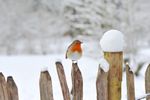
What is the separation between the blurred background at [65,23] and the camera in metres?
10.4

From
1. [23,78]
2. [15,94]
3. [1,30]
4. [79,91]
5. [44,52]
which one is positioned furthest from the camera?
[44,52]

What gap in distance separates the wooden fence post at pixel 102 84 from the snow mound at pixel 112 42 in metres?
0.18

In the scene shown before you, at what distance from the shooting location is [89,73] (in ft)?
29.5

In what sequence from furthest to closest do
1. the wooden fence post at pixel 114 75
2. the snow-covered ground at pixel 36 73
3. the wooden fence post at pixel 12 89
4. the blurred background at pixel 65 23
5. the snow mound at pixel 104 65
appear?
the blurred background at pixel 65 23
the snow-covered ground at pixel 36 73
the wooden fence post at pixel 114 75
the snow mound at pixel 104 65
the wooden fence post at pixel 12 89

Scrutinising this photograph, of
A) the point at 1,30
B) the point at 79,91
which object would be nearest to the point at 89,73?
the point at 79,91

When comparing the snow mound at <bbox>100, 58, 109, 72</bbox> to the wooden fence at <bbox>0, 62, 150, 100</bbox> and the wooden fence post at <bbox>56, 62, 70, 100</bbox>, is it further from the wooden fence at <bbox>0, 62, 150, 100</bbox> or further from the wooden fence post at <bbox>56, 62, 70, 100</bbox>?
the wooden fence post at <bbox>56, 62, 70, 100</bbox>

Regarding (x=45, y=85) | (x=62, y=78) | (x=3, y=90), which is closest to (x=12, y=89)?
(x=3, y=90)

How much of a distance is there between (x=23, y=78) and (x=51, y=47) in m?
11.4

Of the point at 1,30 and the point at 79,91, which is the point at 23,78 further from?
the point at 1,30

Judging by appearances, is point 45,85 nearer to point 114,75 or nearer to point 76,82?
point 76,82

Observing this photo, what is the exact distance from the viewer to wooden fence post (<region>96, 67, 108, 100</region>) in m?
1.89

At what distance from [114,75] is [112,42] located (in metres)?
0.18

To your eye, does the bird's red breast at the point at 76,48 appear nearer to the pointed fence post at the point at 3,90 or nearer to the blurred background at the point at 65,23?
the pointed fence post at the point at 3,90

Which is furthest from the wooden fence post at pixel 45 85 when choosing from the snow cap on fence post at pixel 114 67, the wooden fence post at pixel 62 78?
the snow cap on fence post at pixel 114 67
